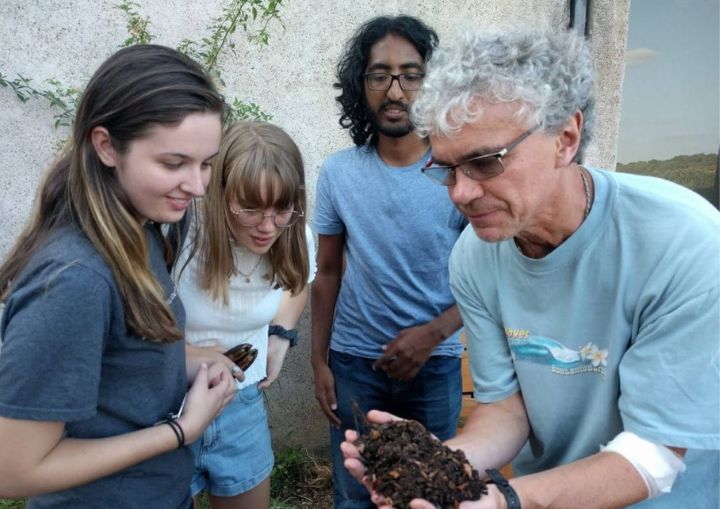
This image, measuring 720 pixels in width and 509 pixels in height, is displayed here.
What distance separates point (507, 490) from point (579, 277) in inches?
23.3

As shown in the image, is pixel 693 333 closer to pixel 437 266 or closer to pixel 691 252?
pixel 691 252

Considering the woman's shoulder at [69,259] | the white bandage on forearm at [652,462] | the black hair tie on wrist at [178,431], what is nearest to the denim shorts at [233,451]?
the black hair tie on wrist at [178,431]

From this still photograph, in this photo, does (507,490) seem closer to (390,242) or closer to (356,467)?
(356,467)

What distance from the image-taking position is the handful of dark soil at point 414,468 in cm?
155

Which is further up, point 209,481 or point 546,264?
point 546,264

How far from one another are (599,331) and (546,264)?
0.74 ft

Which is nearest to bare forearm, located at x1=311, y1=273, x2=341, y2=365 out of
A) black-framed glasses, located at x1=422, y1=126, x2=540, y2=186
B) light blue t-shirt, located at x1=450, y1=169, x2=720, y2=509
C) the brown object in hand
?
the brown object in hand

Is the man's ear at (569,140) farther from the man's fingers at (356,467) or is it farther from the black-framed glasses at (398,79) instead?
the black-framed glasses at (398,79)

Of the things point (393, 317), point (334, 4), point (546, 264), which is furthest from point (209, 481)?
point (334, 4)

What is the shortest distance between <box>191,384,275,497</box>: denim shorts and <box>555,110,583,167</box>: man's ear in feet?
5.00

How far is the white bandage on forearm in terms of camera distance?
1.52 m

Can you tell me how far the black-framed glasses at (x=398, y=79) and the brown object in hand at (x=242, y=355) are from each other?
4.60ft

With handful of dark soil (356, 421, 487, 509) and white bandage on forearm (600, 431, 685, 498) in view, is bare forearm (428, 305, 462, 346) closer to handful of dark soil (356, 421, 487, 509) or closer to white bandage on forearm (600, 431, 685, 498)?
handful of dark soil (356, 421, 487, 509)

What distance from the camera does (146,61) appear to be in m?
1.67
